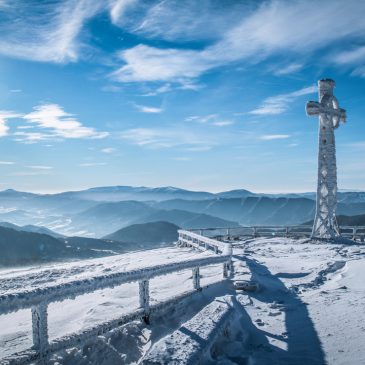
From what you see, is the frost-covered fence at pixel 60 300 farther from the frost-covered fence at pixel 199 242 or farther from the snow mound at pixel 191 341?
the frost-covered fence at pixel 199 242

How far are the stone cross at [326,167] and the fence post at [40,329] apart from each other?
18547 millimetres

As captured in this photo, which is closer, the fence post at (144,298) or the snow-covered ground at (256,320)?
the snow-covered ground at (256,320)

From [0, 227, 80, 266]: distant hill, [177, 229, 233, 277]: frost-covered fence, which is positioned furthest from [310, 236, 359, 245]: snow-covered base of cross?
[0, 227, 80, 266]: distant hill

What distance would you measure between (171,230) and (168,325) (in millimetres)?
195205

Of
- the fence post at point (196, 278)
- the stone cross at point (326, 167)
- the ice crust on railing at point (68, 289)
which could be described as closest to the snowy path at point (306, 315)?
the fence post at point (196, 278)

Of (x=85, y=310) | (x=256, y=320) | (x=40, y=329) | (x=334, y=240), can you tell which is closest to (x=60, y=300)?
(x=40, y=329)

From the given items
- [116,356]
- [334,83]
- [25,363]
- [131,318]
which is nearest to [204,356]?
[116,356]

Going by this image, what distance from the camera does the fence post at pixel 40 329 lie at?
4.09 meters

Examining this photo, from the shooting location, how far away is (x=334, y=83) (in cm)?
2105

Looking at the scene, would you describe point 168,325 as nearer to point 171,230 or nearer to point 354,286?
point 354,286

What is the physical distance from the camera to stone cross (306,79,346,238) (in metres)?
20.1

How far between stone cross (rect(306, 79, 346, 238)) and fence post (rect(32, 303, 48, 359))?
60.8 feet

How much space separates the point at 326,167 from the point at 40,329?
1878 centimetres

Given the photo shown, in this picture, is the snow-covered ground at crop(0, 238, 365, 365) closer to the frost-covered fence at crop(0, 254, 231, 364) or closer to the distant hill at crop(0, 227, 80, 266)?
the frost-covered fence at crop(0, 254, 231, 364)
